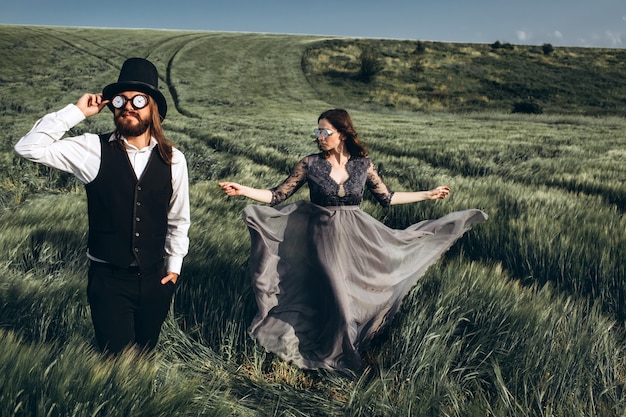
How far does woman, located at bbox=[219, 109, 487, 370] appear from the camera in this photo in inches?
131

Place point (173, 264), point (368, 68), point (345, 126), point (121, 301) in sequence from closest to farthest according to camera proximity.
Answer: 1. point (121, 301)
2. point (173, 264)
3. point (345, 126)
4. point (368, 68)

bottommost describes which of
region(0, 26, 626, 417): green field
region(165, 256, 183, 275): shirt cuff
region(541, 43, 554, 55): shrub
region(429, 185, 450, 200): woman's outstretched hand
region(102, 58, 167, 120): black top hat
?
region(0, 26, 626, 417): green field

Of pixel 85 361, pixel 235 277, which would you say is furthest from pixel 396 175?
pixel 85 361

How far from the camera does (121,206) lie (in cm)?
265

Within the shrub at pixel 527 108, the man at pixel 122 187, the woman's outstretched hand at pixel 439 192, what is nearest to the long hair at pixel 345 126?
the woman's outstretched hand at pixel 439 192

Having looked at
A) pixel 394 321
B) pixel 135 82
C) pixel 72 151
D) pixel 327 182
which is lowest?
pixel 394 321

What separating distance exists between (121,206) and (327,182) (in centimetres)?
148

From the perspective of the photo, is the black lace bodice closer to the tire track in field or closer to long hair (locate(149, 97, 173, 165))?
long hair (locate(149, 97, 173, 165))

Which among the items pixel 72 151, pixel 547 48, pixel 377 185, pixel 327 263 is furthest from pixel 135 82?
pixel 547 48

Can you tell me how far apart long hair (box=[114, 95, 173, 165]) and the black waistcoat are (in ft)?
0.11

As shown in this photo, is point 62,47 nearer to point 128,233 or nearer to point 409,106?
point 409,106

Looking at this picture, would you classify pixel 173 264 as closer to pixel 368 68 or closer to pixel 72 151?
pixel 72 151

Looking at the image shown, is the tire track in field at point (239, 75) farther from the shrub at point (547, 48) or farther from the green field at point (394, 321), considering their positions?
the shrub at point (547, 48)

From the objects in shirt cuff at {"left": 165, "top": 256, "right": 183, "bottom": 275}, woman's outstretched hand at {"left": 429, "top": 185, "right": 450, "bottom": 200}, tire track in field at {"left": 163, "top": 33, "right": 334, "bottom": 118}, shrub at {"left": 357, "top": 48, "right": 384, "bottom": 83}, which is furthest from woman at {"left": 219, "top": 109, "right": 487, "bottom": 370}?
shrub at {"left": 357, "top": 48, "right": 384, "bottom": 83}
